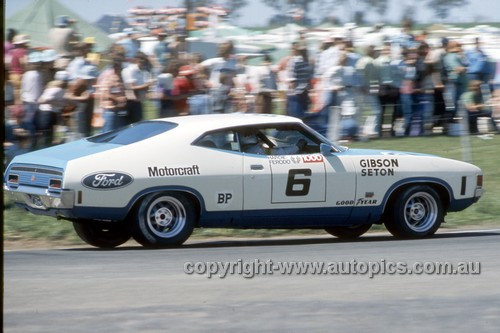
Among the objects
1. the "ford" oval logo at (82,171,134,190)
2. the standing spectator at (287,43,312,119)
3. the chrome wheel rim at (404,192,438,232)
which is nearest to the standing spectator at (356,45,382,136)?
the standing spectator at (287,43,312,119)

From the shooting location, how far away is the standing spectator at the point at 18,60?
1325 cm

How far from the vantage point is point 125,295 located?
7.05 metres

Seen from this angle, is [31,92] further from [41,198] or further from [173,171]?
[173,171]

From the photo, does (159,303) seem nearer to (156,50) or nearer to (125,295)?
(125,295)

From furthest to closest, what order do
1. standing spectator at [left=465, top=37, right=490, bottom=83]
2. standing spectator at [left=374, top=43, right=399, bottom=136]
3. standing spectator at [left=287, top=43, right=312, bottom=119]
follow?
standing spectator at [left=465, top=37, right=490, bottom=83] < standing spectator at [left=374, top=43, right=399, bottom=136] < standing spectator at [left=287, top=43, right=312, bottom=119]

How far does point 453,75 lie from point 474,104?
0.70 m

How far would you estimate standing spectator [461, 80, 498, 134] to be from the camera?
1748 centimetres

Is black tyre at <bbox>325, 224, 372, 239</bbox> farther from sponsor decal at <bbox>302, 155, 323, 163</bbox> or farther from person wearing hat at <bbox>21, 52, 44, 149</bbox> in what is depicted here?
person wearing hat at <bbox>21, 52, 44, 149</bbox>

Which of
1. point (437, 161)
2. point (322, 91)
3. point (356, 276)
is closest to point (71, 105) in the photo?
point (322, 91)

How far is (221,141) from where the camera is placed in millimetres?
9984

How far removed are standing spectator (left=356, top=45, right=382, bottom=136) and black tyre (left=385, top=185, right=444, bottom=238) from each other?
565 centimetres

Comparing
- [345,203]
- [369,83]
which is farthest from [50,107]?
[369,83]

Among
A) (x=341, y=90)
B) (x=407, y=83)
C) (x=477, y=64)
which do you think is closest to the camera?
(x=341, y=90)

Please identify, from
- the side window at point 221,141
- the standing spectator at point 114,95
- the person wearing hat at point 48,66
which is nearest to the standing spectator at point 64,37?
the person wearing hat at point 48,66
